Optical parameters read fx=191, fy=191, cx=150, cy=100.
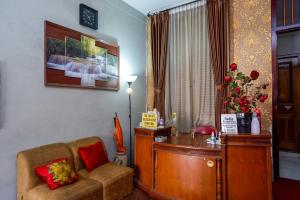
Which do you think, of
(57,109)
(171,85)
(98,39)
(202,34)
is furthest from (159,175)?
(202,34)

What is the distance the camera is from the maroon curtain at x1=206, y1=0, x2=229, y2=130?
132 inches

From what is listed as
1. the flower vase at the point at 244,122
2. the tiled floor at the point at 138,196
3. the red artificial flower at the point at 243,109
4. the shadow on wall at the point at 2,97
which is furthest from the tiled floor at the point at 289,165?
the shadow on wall at the point at 2,97

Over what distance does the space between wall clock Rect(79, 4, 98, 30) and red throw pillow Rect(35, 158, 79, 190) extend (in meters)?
2.04

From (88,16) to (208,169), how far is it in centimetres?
280

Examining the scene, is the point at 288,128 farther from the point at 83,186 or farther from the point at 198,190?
the point at 83,186

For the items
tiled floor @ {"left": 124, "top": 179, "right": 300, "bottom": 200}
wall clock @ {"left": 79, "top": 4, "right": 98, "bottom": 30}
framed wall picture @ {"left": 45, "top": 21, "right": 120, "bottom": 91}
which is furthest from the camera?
wall clock @ {"left": 79, "top": 4, "right": 98, "bottom": 30}

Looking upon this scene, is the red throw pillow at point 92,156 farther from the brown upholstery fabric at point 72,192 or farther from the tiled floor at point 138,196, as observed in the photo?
the tiled floor at point 138,196

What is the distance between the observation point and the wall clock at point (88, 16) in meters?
2.89

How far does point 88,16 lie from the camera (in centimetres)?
299

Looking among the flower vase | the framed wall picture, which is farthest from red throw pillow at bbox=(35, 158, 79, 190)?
the flower vase

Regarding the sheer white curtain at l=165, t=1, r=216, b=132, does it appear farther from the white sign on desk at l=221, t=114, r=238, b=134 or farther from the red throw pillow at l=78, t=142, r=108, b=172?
the red throw pillow at l=78, t=142, r=108, b=172

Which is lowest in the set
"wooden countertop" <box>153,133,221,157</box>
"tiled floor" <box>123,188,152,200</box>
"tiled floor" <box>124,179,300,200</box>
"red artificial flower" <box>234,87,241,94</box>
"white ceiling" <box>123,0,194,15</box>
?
"tiled floor" <box>123,188,152,200</box>

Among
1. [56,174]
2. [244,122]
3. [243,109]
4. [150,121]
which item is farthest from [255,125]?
[56,174]

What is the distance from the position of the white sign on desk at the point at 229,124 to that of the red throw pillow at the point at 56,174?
6.12ft
